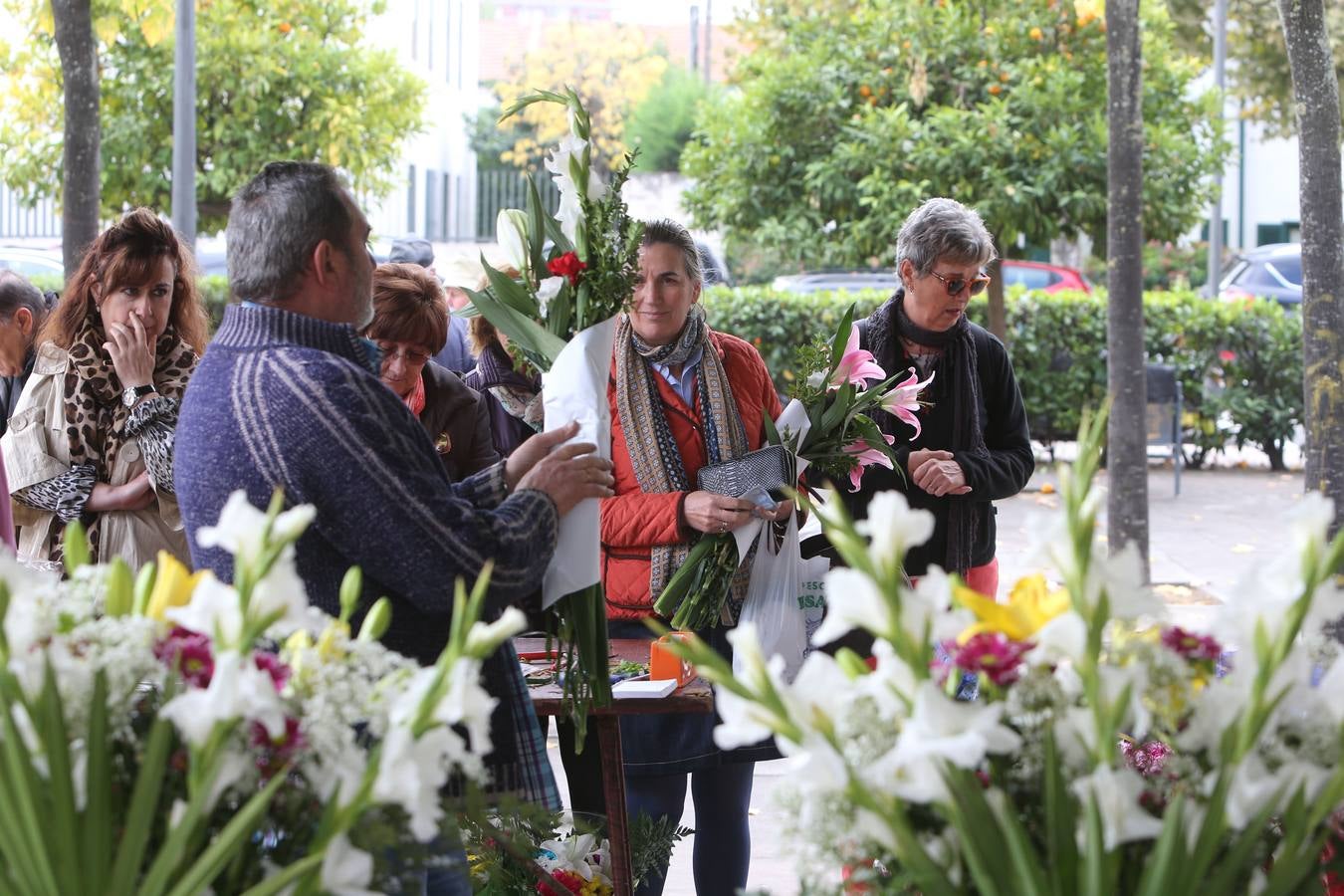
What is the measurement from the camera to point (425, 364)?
13.4 feet

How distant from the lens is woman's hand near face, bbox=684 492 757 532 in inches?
136

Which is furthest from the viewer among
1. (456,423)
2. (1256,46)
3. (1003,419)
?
(1256,46)

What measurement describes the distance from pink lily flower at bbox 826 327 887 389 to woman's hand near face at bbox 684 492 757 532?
40 cm

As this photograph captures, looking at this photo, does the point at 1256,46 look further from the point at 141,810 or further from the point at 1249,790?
the point at 141,810

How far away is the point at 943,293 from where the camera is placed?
158 inches

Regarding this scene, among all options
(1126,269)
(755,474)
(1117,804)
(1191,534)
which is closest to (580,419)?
(755,474)

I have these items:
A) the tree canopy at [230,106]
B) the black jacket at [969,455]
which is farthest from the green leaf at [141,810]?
the tree canopy at [230,106]

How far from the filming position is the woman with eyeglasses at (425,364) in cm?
369

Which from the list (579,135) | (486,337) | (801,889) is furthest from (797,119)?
(801,889)

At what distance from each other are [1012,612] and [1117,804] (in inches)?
7.8

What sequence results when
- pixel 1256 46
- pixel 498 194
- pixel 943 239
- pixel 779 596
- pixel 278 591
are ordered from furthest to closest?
pixel 498 194 < pixel 1256 46 < pixel 943 239 < pixel 779 596 < pixel 278 591

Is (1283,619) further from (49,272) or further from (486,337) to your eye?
(49,272)

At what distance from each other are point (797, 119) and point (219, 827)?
11.8 metres

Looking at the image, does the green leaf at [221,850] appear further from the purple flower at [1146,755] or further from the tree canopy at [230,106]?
the tree canopy at [230,106]
